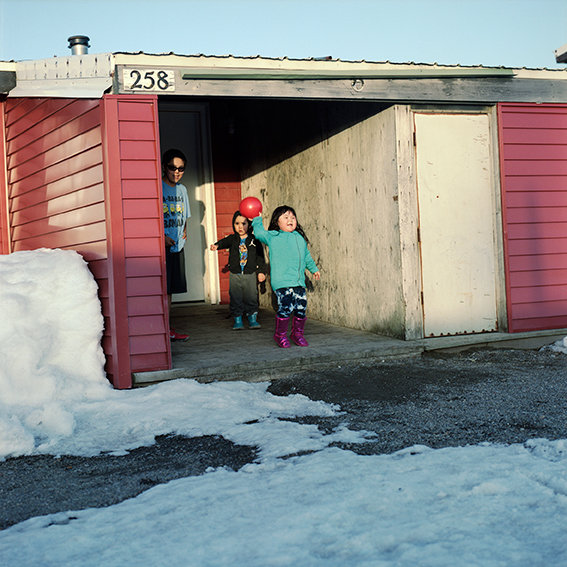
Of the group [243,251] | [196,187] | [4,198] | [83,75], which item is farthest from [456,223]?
[4,198]

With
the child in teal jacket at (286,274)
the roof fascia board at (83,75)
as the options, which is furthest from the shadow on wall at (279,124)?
the roof fascia board at (83,75)

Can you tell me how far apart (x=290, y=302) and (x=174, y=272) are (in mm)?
1303

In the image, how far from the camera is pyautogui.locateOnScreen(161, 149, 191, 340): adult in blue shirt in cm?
719

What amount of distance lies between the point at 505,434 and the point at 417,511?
4.25 feet

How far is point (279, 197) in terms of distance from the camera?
391 inches

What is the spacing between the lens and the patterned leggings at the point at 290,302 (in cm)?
675

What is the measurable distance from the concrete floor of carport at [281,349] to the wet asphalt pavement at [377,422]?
18 centimetres

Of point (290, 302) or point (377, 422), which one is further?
point (290, 302)

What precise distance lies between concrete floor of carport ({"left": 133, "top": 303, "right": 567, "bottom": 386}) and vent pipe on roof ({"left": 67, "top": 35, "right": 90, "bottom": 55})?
2.87 meters

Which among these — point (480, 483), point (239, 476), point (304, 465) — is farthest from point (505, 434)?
point (239, 476)

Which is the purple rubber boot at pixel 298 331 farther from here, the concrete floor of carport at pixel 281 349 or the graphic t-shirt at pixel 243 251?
the graphic t-shirt at pixel 243 251

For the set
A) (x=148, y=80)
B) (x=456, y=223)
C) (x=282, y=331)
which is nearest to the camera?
(x=148, y=80)

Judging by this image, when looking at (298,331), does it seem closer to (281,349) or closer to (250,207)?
(281,349)

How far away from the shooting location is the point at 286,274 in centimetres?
678
